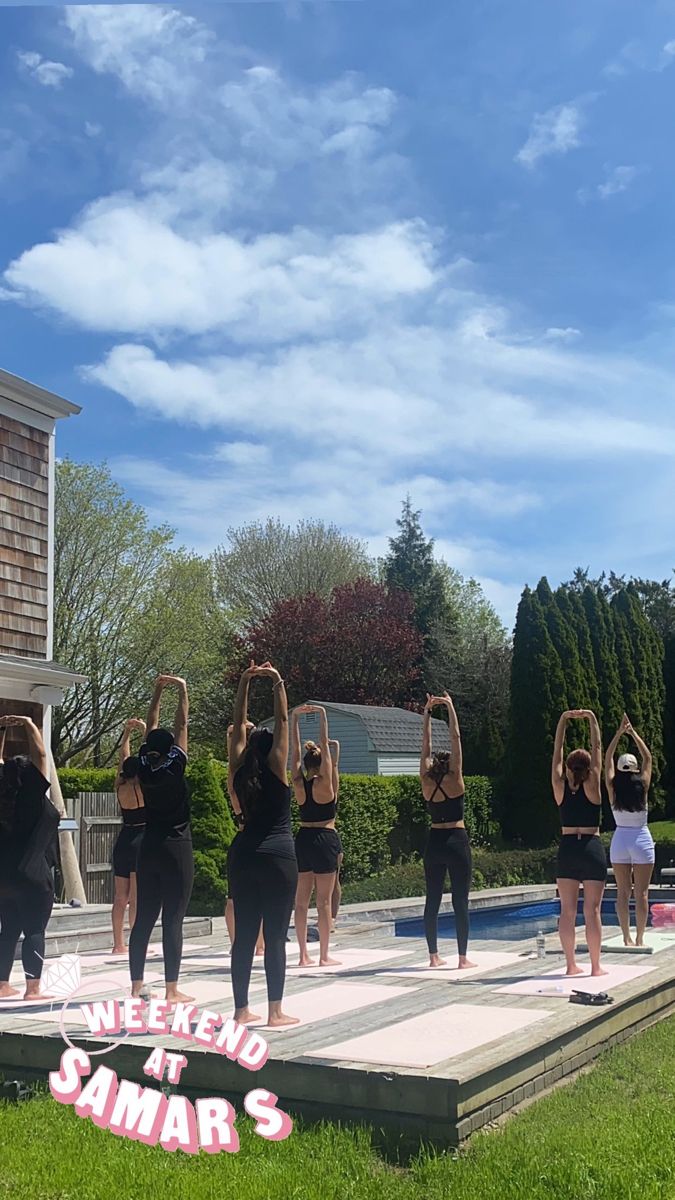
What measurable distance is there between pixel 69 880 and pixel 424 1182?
917 centimetres

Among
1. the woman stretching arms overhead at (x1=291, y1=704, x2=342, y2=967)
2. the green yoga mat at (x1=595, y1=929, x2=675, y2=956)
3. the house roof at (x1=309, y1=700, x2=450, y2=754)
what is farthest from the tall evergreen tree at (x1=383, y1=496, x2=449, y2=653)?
the woman stretching arms overhead at (x1=291, y1=704, x2=342, y2=967)

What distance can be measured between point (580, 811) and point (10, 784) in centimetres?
393

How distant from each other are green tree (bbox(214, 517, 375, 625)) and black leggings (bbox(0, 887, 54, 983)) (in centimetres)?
3124

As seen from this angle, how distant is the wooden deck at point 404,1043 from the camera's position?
4.77m

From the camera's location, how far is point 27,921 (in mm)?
6977

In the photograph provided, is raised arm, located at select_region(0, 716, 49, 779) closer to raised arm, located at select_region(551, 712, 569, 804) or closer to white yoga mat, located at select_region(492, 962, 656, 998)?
white yoga mat, located at select_region(492, 962, 656, 998)

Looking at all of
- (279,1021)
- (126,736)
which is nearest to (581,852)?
(279,1021)

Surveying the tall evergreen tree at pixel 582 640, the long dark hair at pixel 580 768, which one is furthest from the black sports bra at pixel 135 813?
the tall evergreen tree at pixel 582 640

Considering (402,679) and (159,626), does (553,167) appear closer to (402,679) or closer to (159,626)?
(159,626)

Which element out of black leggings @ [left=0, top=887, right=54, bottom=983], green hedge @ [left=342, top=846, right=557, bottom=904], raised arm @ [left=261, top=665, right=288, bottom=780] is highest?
raised arm @ [left=261, top=665, right=288, bottom=780]

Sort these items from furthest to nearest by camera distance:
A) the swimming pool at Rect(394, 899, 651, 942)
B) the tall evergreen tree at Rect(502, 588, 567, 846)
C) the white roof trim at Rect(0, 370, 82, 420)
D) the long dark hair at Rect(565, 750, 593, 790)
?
the tall evergreen tree at Rect(502, 588, 567, 846) < the white roof trim at Rect(0, 370, 82, 420) < the swimming pool at Rect(394, 899, 651, 942) < the long dark hair at Rect(565, 750, 593, 790)

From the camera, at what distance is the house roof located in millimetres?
24641

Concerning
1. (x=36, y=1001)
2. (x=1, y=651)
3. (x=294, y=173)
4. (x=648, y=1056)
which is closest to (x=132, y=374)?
(x=1, y=651)

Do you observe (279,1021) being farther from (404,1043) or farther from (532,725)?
(532,725)
